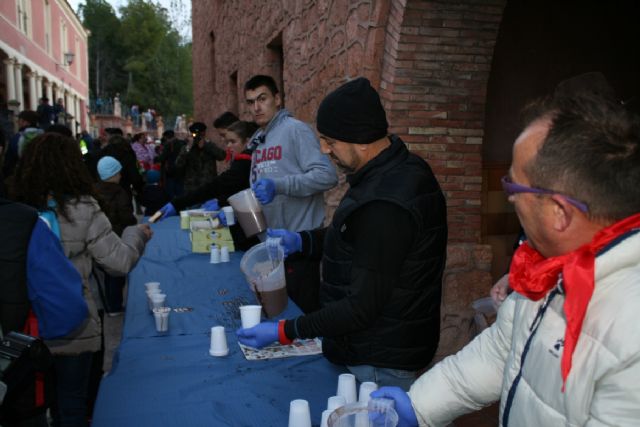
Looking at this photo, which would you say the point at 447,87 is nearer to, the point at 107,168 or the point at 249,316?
the point at 249,316

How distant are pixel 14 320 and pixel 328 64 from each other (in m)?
3.67

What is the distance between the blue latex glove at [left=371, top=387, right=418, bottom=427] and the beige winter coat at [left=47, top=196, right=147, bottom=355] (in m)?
1.61

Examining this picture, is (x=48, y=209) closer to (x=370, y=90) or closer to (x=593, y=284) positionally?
(x=370, y=90)

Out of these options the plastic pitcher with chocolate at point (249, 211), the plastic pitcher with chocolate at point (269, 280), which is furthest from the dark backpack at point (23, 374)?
the plastic pitcher with chocolate at point (249, 211)

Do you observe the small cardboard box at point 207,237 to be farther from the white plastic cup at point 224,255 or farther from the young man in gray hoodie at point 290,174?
the young man in gray hoodie at point 290,174

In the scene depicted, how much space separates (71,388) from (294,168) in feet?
5.75

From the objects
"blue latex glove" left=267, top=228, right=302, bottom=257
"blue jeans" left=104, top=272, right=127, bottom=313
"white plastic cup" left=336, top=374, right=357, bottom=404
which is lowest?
"blue jeans" left=104, top=272, right=127, bottom=313

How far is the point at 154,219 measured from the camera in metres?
3.80

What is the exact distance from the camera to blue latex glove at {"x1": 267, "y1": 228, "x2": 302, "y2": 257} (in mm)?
2645

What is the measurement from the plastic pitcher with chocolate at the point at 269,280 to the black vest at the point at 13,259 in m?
0.90

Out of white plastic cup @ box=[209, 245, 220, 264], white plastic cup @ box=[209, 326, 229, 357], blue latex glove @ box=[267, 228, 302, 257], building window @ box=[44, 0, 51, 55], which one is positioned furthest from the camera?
building window @ box=[44, 0, 51, 55]

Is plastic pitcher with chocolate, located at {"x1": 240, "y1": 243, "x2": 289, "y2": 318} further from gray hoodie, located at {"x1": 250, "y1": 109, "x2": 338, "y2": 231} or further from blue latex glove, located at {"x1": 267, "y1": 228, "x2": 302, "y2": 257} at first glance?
gray hoodie, located at {"x1": 250, "y1": 109, "x2": 338, "y2": 231}

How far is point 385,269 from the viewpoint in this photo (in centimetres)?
173

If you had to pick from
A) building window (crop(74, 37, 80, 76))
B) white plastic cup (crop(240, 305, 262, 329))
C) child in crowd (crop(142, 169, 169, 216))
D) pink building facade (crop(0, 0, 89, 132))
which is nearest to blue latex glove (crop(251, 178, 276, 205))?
white plastic cup (crop(240, 305, 262, 329))
